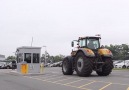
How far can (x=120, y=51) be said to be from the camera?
312 feet

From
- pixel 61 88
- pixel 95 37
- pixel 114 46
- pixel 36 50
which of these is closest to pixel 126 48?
pixel 114 46

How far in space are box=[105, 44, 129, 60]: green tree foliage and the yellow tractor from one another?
57192mm

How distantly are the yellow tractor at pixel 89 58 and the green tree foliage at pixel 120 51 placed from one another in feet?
188

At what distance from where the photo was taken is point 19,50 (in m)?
34.7

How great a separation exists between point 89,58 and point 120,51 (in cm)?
7152

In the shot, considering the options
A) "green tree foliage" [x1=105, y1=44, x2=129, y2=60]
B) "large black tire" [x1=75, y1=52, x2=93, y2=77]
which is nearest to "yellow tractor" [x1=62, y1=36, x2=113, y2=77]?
"large black tire" [x1=75, y1=52, x2=93, y2=77]

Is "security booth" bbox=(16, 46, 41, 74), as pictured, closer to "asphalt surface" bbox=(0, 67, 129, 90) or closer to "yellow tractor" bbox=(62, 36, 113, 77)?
"yellow tractor" bbox=(62, 36, 113, 77)

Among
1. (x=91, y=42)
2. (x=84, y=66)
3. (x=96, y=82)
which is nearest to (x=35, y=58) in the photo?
(x=91, y=42)

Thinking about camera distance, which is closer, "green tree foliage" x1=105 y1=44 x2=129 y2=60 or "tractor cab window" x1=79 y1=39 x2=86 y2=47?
"tractor cab window" x1=79 y1=39 x2=86 y2=47

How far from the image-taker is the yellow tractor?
24.8m

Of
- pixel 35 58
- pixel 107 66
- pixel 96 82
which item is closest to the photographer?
pixel 96 82

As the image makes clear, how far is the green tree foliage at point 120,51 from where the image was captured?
8716 centimetres

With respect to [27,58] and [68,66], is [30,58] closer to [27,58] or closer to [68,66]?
[27,58]

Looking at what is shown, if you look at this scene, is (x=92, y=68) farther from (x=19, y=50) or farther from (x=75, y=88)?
(x=19, y=50)
